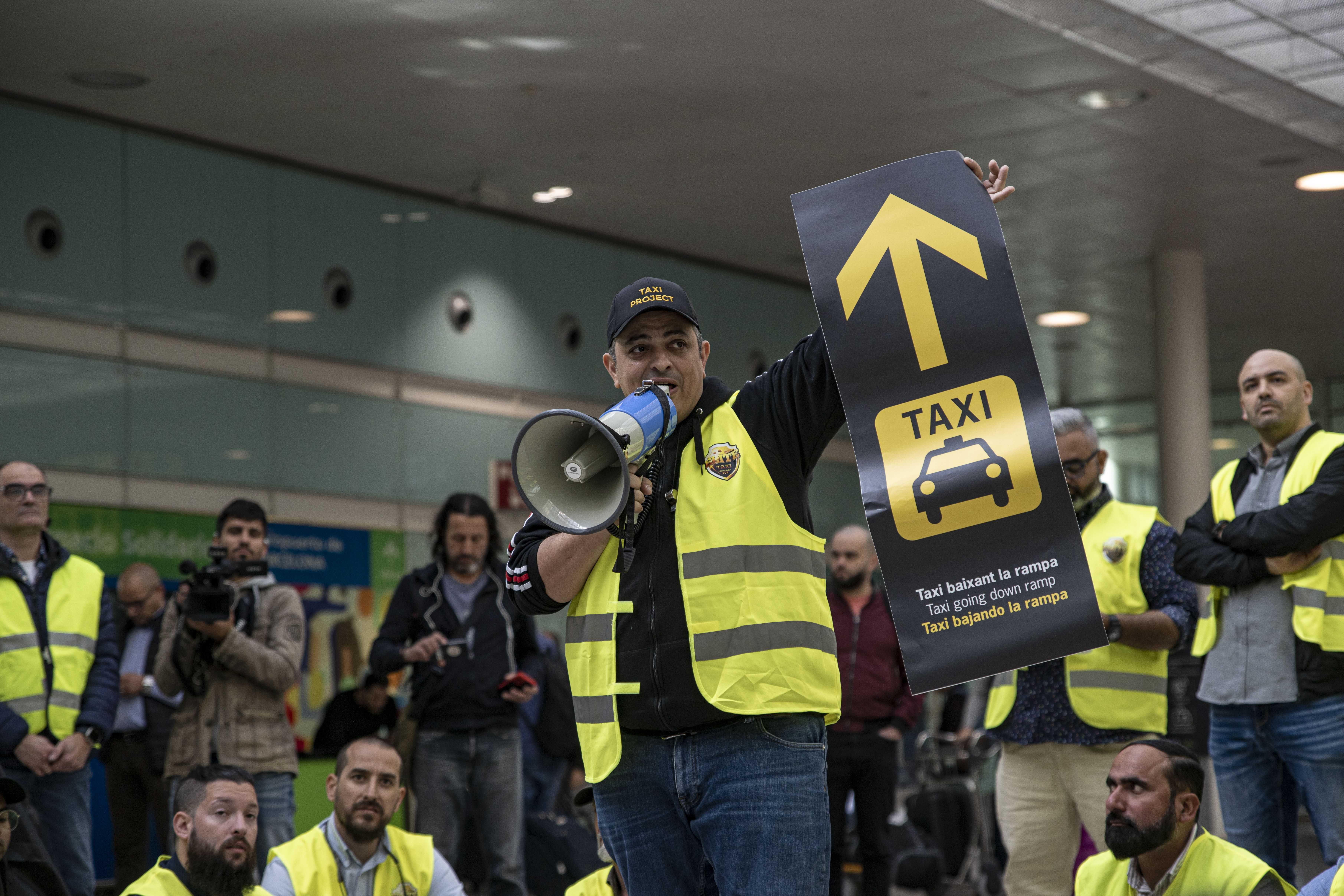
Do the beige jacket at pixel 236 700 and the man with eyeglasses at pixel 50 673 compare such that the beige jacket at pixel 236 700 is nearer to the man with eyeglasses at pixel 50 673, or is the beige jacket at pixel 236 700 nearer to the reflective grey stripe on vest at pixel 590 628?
the man with eyeglasses at pixel 50 673

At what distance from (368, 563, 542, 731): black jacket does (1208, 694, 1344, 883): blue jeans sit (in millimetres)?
3102

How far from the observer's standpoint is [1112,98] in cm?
961

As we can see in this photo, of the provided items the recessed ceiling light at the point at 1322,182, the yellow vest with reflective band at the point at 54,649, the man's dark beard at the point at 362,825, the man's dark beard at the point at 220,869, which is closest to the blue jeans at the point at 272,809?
the yellow vest with reflective band at the point at 54,649

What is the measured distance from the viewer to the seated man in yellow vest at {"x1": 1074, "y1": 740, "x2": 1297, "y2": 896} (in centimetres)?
427

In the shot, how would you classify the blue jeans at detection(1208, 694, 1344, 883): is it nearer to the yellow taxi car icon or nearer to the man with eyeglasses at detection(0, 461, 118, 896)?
the yellow taxi car icon

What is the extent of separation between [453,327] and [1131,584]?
707 cm

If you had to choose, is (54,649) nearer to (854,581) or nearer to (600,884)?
(600,884)

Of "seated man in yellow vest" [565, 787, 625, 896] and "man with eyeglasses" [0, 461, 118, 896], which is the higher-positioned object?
"man with eyeglasses" [0, 461, 118, 896]

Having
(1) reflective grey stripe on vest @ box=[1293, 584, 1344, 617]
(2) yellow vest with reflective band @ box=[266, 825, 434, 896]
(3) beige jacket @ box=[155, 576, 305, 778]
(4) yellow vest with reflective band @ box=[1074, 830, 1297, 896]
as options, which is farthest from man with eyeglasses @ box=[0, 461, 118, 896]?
(1) reflective grey stripe on vest @ box=[1293, 584, 1344, 617]

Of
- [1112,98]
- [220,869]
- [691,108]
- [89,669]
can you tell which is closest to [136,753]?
[89,669]

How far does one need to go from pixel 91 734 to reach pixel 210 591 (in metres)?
0.68

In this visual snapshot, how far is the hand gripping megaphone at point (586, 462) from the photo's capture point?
270 centimetres

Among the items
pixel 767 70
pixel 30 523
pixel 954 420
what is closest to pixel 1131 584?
pixel 954 420

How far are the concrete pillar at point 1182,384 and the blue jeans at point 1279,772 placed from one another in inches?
328
